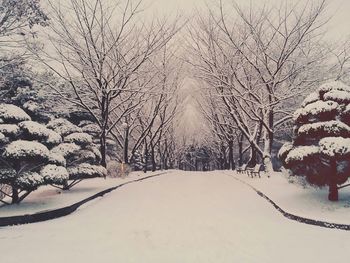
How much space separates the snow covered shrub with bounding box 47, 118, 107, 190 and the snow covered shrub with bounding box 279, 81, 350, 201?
849 centimetres

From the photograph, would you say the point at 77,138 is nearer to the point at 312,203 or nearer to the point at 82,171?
the point at 82,171

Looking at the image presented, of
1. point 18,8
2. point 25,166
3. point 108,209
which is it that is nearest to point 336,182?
point 108,209

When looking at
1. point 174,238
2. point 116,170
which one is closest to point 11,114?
point 174,238

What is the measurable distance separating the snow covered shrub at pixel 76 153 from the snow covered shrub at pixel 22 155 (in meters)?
3.79

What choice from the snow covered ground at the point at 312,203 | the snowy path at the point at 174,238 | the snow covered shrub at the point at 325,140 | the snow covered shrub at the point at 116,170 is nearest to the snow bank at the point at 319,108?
the snow covered shrub at the point at 325,140

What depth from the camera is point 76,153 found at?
1694cm

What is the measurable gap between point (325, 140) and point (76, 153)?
34.2ft

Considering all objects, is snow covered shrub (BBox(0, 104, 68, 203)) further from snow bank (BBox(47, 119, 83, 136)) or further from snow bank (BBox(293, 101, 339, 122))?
snow bank (BBox(293, 101, 339, 122))

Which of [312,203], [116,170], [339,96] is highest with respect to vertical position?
[339,96]

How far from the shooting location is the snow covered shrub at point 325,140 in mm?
10312

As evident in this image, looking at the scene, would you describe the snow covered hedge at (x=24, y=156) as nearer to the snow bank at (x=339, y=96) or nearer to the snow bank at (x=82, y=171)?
the snow bank at (x=82, y=171)

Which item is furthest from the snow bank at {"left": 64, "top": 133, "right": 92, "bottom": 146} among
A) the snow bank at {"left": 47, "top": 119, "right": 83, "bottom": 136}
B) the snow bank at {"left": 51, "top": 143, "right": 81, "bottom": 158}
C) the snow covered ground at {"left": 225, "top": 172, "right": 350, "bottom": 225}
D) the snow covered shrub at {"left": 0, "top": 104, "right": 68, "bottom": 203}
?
the snow covered ground at {"left": 225, "top": 172, "right": 350, "bottom": 225}

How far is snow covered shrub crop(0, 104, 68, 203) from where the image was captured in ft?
35.4

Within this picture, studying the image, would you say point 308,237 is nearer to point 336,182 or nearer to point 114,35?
point 336,182
